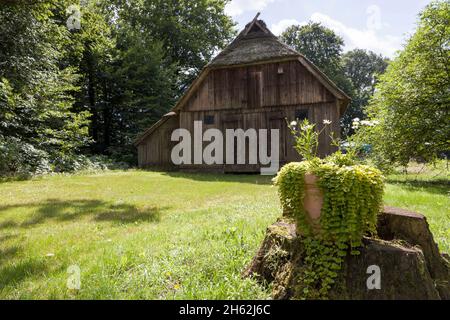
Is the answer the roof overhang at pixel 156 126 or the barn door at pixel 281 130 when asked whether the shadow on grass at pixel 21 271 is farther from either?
the roof overhang at pixel 156 126

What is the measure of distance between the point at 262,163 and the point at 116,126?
16.5 m

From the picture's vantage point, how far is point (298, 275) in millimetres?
2479

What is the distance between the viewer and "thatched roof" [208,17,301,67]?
627 inches

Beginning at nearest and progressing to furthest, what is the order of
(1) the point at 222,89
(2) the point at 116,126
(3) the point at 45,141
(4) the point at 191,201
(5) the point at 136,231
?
(5) the point at 136,231 < (4) the point at 191,201 < (3) the point at 45,141 < (1) the point at 222,89 < (2) the point at 116,126

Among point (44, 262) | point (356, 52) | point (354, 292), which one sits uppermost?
point (356, 52)

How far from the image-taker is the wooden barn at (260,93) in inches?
606

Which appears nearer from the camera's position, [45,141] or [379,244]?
[379,244]

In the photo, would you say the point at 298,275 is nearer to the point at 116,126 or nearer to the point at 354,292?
the point at 354,292

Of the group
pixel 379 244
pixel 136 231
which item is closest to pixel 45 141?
pixel 136 231

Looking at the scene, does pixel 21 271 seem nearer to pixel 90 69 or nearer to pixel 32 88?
pixel 32 88

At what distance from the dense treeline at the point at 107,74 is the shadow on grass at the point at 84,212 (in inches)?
192

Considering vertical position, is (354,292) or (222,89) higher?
(222,89)

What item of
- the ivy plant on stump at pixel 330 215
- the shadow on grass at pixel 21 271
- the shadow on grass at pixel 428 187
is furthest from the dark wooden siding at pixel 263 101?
the shadow on grass at pixel 21 271

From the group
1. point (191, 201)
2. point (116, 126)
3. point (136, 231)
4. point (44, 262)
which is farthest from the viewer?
point (116, 126)
